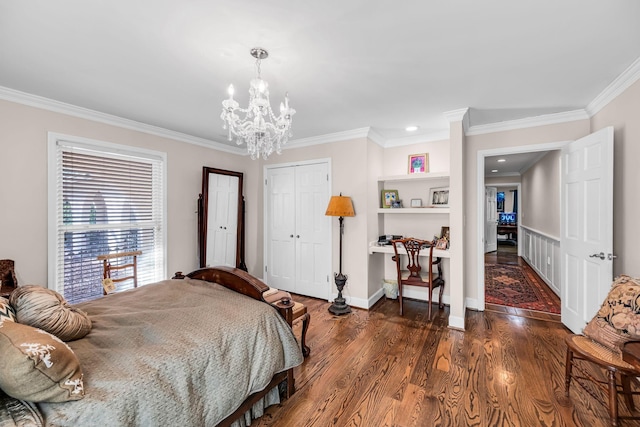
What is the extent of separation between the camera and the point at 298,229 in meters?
4.45

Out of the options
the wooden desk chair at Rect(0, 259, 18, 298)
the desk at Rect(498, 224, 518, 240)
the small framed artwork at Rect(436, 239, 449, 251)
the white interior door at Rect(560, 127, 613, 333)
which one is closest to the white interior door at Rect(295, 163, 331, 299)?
the small framed artwork at Rect(436, 239, 449, 251)

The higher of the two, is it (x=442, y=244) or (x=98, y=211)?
(x=98, y=211)

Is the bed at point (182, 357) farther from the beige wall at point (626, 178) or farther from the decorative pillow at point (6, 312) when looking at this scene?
the beige wall at point (626, 178)

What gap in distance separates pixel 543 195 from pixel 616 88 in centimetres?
324

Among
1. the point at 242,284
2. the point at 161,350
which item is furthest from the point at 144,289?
the point at 161,350

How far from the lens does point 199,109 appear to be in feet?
10.1

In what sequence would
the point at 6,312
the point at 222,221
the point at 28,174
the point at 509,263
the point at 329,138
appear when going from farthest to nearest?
the point at 509,263, the point at 222,221, the point at 329,138, the point at 28,174, the point at 6,312

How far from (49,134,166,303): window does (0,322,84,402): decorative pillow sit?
241cm

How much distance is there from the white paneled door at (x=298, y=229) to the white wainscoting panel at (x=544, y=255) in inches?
134

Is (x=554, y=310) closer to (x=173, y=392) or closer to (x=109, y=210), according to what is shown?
(x=173, y=392)

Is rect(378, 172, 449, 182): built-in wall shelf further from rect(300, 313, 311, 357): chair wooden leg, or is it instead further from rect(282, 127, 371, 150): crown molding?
rect(300, 313, 311, 357): chair wooden leg

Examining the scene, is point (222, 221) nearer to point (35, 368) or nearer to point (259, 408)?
point (259, 408)

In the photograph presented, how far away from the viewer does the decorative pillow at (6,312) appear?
1.18 m

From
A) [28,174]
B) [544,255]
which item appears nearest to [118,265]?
[28,174]
